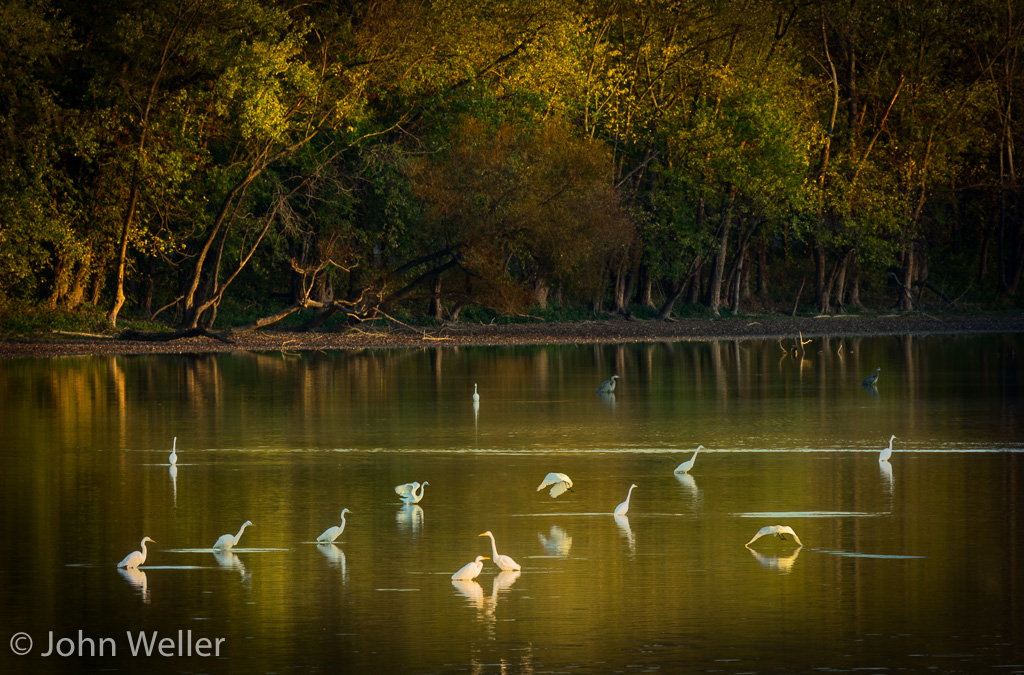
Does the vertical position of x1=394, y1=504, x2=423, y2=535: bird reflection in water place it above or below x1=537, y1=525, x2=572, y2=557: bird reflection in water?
above

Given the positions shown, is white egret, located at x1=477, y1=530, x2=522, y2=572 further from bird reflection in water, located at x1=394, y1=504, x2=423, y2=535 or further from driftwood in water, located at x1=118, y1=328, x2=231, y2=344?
driftwood in water, located at x1=118, y1=328, x2=231, y2=344

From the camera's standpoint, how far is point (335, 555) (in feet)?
47.5

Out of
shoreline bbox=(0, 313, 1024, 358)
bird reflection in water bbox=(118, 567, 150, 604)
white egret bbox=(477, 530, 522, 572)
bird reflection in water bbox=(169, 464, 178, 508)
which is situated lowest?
bird reflection in water bbox=(118, 567, 150, 604)

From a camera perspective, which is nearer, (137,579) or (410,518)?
(137,579)

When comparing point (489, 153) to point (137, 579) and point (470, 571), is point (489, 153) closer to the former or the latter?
point (137, 579)

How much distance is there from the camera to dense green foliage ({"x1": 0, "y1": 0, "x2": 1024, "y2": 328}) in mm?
45969

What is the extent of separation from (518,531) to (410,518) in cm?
152

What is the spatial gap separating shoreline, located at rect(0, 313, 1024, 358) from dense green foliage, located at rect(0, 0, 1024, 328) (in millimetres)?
1245

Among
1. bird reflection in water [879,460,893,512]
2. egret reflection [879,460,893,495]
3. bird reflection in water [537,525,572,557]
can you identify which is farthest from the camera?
egret reflection [879,460,893,495]

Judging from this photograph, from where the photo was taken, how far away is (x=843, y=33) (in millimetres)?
62281

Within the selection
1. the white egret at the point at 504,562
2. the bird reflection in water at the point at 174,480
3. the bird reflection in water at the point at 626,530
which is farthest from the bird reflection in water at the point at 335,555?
the bird reflection in water at the point at 174,480

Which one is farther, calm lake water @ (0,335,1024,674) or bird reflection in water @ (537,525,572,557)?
bird reflection in water @ (537,525,572,557)

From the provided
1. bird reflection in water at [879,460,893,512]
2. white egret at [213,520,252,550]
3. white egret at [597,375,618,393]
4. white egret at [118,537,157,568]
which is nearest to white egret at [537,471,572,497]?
bird reflection in water at [879,460,893,512]

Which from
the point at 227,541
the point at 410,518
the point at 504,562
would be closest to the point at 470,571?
the point at 504,562
